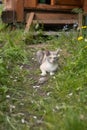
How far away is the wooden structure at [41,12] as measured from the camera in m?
8.18

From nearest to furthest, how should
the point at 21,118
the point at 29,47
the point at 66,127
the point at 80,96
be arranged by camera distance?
the point at 66,127, the point at 21,118, the point at 80,96, the point at 29,47

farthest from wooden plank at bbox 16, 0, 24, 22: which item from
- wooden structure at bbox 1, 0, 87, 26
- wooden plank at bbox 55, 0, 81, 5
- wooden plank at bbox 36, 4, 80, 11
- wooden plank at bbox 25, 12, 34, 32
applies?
wooden plank at bbox 55, 0, 81, 5

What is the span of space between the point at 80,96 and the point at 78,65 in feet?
3.28

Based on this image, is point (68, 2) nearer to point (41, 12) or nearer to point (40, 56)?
point (41, 12)

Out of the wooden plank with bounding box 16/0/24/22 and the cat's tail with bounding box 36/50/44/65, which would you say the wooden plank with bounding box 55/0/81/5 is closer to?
the wooden plank with bounding box 16/0/24/22

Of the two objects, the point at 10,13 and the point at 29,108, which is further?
the point at 10,13

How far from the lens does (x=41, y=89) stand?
5465 millimetres

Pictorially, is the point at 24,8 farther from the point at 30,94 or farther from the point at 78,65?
the point at 30,94

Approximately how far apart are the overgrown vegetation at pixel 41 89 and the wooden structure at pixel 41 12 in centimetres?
71

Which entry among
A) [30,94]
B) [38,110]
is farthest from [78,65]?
[38,110]

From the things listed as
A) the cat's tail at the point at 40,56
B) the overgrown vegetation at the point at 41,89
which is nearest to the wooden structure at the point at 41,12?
the overgrown vegetation at the point at 41,89

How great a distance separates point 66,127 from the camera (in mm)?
3639

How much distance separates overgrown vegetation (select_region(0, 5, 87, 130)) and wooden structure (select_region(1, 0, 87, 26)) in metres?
0.71

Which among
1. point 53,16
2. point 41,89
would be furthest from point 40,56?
point 53,16
